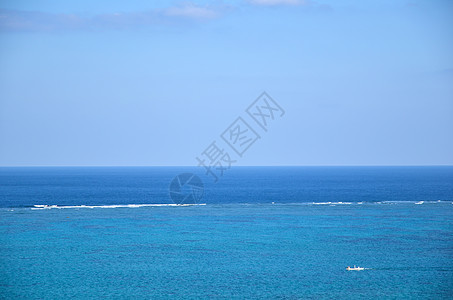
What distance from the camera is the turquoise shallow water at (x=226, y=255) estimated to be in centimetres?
2273

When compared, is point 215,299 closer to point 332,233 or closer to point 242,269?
point 242,269

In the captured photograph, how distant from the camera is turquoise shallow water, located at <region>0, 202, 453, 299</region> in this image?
22734 millimetres

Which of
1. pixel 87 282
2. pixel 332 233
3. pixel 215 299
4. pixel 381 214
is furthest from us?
pixel 381 214

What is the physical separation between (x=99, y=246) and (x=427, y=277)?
19556mm

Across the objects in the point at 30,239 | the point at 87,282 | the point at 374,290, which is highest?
the point at 30,239

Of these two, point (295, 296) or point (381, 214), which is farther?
point (381, 214)

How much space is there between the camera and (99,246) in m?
32.3

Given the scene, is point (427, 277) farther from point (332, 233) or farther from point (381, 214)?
point (381, 214)

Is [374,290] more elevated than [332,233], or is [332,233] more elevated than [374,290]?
[332,233]

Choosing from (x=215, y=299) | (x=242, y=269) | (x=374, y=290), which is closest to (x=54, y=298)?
(x=215, y=299)

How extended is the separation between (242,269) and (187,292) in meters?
4.80

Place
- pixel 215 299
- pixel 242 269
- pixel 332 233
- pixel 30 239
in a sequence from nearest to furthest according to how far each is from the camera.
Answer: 1. pixel 215 299
2. pixel 242 269
3. pixel 30 239
4. pixel 332 233

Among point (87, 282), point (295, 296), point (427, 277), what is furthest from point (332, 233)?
point (87, 282)

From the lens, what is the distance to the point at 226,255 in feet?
98.1
